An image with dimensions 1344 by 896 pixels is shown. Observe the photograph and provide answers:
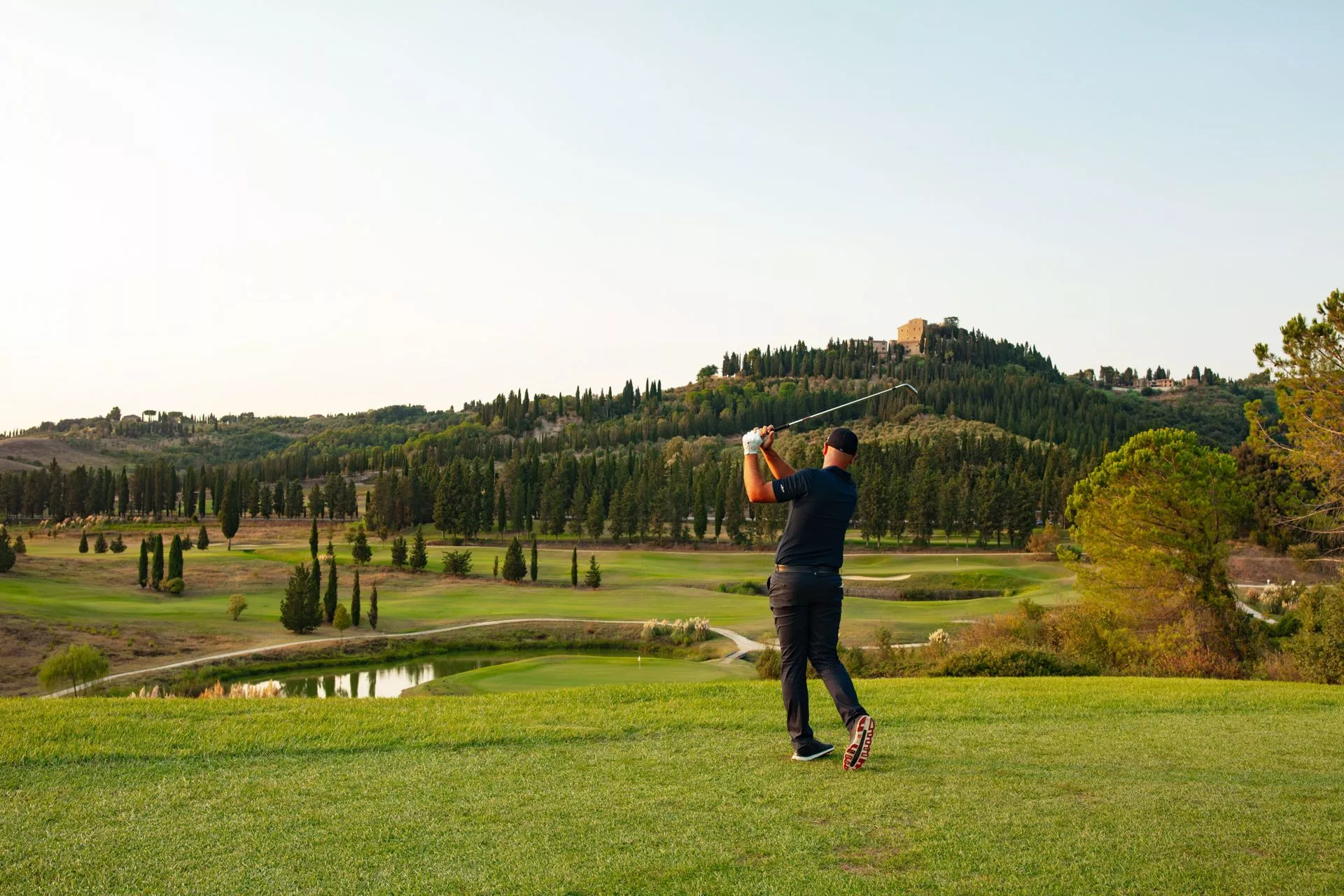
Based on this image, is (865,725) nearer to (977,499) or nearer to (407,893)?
(407,893)

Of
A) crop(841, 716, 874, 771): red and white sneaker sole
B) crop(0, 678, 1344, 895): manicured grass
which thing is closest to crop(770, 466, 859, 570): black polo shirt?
crop(841, 716, 874, 771): red and white sneaker sole

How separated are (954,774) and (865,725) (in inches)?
29.8

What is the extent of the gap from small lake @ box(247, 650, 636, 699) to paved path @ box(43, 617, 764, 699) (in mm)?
2333

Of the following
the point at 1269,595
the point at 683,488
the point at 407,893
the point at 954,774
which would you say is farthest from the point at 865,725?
the point at 683,488

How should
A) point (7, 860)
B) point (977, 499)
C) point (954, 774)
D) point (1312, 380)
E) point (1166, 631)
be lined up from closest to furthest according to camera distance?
1. point (7, 860)
2. point (954, 774)
3. point (1312, 380)
4. point (1166, 631)
5. point (977, 499)

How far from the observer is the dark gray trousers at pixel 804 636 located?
24.8ft

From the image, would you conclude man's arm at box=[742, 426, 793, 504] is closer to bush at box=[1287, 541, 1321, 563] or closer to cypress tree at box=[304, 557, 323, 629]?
cypress tree at box=[304, 557, 323, 629]

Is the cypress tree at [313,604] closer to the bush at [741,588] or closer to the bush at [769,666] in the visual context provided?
the bush at [769,666]

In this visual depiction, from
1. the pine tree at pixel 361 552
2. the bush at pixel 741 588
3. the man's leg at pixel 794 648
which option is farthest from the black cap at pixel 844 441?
the pine tree at pixel 361 552

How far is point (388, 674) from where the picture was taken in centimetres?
4022

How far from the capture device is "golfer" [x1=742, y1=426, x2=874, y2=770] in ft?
24.9

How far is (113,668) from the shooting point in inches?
1401

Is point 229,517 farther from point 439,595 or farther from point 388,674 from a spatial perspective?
point 388,674

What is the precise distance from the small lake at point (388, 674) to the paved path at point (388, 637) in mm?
2333
